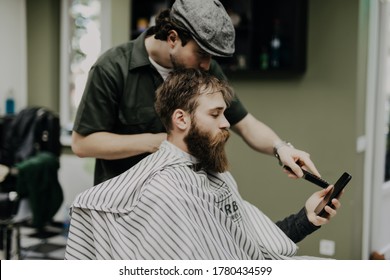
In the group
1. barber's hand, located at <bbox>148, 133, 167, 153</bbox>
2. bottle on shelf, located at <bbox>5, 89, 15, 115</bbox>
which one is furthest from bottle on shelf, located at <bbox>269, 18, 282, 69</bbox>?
bottle on shelf, located at <bbox>5, 89, 15, 115</bbox>

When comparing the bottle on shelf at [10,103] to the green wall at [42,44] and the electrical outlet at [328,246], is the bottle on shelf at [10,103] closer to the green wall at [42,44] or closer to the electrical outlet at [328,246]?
the green wall at [42,44]

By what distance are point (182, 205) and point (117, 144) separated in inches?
13.3

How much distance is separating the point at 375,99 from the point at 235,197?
3.04 ft

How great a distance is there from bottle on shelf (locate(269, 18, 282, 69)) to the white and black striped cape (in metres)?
1.23

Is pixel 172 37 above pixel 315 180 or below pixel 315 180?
above

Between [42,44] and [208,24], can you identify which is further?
[42,44]

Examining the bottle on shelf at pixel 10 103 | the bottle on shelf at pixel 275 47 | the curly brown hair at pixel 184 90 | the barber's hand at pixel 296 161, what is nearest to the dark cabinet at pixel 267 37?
the bottle on shelf at pixel 275 47

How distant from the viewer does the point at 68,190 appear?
7.84ft

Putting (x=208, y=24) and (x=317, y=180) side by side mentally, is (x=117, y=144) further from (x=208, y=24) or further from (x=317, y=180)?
(x=317, y=180)

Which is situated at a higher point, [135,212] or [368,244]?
[135,212]

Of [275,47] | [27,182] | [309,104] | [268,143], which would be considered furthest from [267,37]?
[27,182]

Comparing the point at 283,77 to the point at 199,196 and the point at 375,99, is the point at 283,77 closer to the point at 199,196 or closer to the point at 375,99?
the point at 375,99

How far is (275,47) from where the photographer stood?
2.57 metres

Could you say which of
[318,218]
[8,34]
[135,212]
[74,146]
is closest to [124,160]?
[74,146]
